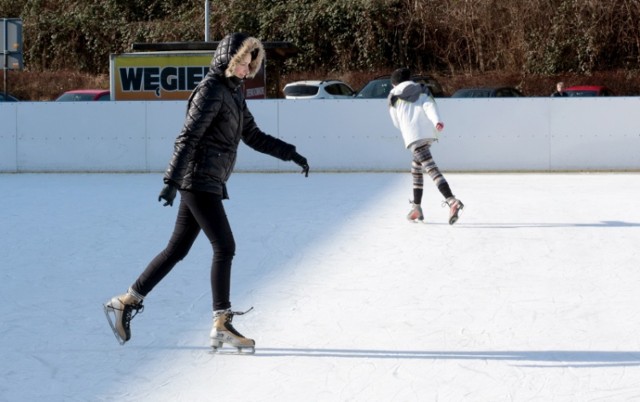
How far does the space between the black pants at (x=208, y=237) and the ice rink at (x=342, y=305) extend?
1.03 feet

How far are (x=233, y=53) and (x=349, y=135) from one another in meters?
11.7

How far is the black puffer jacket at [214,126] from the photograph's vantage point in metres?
4.88

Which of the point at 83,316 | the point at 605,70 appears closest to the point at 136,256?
the point at 83,316

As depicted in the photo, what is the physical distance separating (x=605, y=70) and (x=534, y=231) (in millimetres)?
23128

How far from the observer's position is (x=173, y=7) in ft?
119

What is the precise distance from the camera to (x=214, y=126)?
4.97 meters

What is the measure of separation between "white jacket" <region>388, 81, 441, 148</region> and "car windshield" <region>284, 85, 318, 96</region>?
1736cm

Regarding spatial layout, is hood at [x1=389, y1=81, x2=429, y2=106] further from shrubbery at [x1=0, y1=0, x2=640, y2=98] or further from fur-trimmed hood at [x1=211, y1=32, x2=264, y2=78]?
shrubbery at [x1=0, y1=0, x2=640, y2=98]

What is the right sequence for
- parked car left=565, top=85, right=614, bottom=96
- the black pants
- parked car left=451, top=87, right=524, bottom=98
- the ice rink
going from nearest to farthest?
the ice rink, the black pants, parked car left=451, top=87, right=524, bottom=98, parked car left=565, top=85, right=614, bottom=96

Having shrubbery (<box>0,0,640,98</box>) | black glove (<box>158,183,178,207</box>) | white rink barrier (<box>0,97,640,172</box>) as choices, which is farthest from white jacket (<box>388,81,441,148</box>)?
shrubbery (<box>0,0,640,98</box>)

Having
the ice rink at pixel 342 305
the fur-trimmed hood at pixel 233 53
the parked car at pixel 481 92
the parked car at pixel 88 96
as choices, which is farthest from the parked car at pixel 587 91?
the fur-trimmed hood at pixel 233 53

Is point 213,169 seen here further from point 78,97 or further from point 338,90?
point 338,90

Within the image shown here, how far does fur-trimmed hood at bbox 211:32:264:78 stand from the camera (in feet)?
16.2

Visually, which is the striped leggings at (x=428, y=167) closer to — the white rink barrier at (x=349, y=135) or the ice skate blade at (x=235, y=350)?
the ice skate blade at (x=235, y=350)
